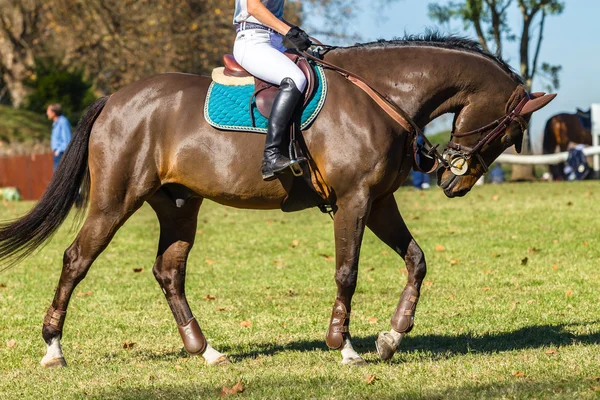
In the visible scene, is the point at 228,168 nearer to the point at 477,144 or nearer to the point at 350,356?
the point at 350,356

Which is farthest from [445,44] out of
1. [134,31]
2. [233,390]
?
[134,31]

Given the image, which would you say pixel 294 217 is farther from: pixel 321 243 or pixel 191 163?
pixel 191 163

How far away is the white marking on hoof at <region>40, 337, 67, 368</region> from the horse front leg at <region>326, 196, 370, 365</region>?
6.91ft

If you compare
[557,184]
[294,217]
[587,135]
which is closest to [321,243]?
[294,217]

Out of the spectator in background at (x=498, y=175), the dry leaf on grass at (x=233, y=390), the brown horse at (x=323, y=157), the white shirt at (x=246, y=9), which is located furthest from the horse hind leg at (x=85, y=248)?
the spectator in background at (x=498, y=175)

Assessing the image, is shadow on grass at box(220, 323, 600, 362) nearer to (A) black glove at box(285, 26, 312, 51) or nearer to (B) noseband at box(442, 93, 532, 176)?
(B) noseband at box(442, 93, 532, 176)

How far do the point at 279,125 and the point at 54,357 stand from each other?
2.52 m

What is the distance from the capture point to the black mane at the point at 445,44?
23.0ft

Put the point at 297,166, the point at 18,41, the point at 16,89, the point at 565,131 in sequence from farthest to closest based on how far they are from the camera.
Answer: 1. the point at 16,89
2. the point at 18,41
3. the point at 565,131
4. the point at 297,166

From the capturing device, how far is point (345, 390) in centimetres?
579

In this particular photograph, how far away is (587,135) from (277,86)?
27.0 m

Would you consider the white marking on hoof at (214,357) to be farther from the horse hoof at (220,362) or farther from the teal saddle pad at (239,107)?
the teal saddle pad at (239,107)

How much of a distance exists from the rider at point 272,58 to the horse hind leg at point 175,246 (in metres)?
1.12

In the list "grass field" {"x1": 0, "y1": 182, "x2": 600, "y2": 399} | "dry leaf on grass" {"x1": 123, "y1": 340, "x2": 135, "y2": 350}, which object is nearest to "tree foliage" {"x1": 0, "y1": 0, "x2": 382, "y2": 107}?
"grass field" {"x1": 0, "y1": 182, "x2": 600, "y2": 399}
